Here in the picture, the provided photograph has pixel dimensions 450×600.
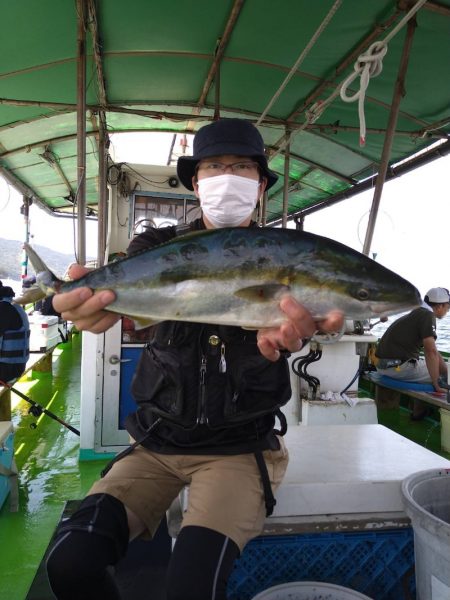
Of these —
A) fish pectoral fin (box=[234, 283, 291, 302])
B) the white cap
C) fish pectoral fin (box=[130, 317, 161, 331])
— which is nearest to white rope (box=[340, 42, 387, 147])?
fish pectoral fin (box=[234, 283, 291, 302])

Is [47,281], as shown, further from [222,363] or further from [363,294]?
[363,294]

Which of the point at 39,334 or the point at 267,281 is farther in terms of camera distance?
the point at 39,334

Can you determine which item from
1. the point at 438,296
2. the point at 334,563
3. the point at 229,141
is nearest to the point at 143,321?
the point at 229,141

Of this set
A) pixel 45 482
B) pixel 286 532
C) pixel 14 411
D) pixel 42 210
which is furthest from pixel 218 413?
pixel 42 210

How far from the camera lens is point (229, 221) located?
97.4 inches

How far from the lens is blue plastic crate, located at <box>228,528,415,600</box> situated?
237cm

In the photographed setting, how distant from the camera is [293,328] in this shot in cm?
187

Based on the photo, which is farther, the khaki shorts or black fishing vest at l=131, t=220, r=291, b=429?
black fishing vest at l=131, t=220, r=291, b=429

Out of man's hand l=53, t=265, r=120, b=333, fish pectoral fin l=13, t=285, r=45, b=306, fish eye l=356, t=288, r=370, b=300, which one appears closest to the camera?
fish eye l=356, t=288, r=370, b=300

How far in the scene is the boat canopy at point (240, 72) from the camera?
12.5 ft

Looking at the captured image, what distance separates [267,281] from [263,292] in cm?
5

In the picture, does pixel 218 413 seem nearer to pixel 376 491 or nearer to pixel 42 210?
pixel 376 491

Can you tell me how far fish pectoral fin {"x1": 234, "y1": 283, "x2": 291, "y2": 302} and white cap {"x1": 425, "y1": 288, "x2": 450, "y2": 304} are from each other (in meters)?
6.38

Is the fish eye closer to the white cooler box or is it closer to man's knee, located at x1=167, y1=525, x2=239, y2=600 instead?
man's knee, located at x1=167, y1=525, x2=239, y2=600
